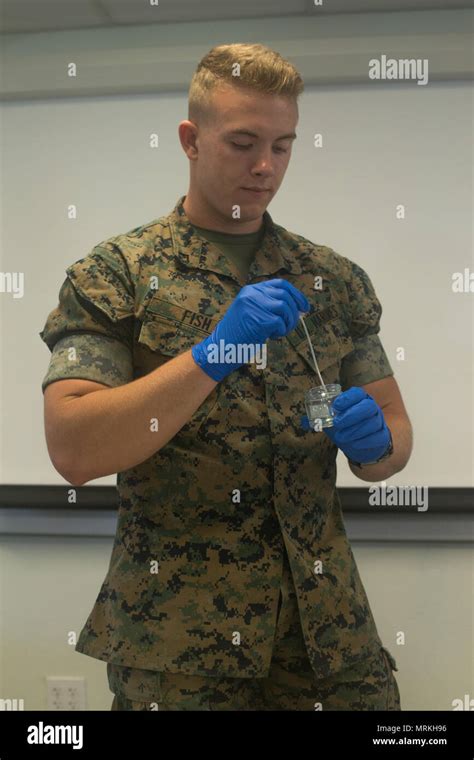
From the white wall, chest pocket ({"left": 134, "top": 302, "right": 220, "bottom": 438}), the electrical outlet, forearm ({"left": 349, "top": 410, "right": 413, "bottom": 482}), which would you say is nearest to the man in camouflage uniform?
chest pocket ({"left": 134, "top": 302, "right": 220, "bottom": 438})

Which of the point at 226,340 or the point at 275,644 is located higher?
the point at 226,340

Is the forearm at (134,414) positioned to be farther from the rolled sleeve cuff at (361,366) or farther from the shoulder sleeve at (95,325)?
the rolled sleeve cuff at (361,366)

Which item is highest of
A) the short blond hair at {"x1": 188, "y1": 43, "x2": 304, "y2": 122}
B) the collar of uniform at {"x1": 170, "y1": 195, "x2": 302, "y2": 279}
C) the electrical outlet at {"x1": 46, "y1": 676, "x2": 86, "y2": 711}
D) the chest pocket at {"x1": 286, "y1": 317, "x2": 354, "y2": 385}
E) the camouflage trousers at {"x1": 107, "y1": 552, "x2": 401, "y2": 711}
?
the short blond hair at {"x1": 188, "y1": 43, "x2": 304, "y2": 122}

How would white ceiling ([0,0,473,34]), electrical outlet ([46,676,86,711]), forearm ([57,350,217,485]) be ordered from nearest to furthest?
forearm ([57,350,217,485])
white ceiling ([0,0,473,34])
electrical outlet ([46,676,86,711])

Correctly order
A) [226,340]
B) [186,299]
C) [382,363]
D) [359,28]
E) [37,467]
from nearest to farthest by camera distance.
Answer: [226,340] → [186,299] → [382,363] → [359,28] → [37,467]

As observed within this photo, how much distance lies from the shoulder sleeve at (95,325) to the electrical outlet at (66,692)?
0.93 m

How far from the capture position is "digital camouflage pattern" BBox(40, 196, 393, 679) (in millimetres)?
1151

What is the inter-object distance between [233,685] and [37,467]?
842mm

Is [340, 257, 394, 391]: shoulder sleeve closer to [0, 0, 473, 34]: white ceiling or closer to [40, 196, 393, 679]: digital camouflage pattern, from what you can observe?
[40, 196, 393, 679]: digital camouflage pattern

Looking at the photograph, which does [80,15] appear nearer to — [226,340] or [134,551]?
[226,340]

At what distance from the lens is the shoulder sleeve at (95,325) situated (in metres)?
1.12

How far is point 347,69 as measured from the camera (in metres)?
1.63

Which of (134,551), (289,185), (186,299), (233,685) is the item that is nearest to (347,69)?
(289,185)

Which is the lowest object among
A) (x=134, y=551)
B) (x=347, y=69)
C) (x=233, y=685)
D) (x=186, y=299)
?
(x=233, y=685)
